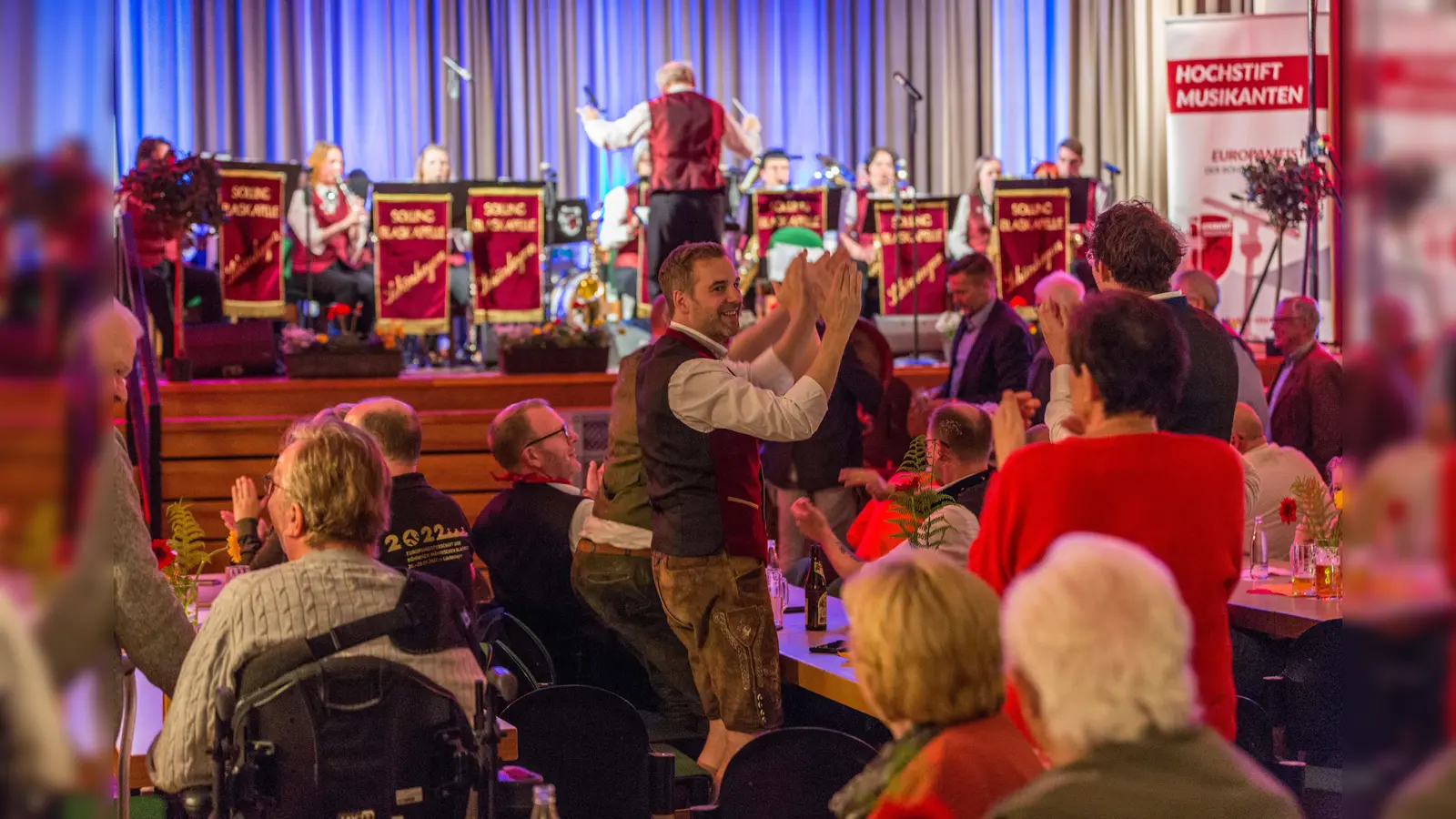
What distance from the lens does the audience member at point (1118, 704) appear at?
148 cm

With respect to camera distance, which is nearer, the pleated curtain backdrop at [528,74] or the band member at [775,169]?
the band member at [775,169]

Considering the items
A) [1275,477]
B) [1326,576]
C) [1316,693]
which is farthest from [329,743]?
[1275,477]

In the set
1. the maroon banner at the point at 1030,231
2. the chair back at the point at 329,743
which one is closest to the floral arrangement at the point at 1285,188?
the maroon banner at the point at 1030,231

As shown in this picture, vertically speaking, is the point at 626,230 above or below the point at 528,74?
below

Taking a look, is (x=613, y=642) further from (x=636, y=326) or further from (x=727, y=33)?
(x=727, y=33)

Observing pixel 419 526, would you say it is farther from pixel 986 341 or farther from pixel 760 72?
pixel 760 72

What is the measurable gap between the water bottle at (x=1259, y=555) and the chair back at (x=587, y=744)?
6.23 ft

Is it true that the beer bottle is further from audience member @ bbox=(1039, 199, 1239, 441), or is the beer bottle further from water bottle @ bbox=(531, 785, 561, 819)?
water bottle @ bbox=(531, 785, 561, 819)

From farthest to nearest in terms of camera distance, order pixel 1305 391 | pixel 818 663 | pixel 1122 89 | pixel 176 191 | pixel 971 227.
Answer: pixel 1122 89
pixel 971 227
pixel 176 191
pixel 1305 391
pixel 818 663

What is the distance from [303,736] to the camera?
216 centimetres

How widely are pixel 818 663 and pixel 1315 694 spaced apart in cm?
109

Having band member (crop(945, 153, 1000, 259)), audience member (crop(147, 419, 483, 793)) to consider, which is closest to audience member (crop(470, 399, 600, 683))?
audience member (crop(147, 419, 483, 793))

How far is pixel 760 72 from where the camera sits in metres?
14.0

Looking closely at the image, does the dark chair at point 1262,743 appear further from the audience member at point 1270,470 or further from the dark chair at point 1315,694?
the audience member at point 1270,470
